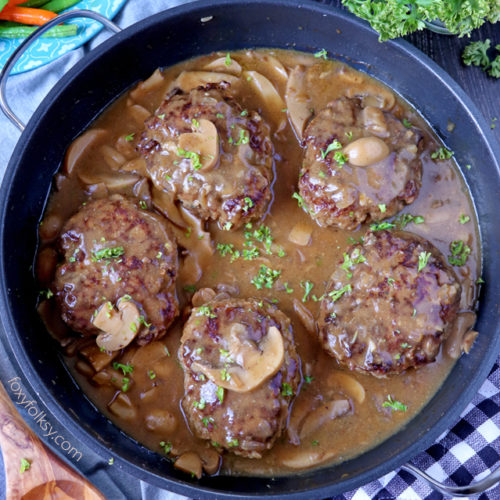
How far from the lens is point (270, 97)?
4.78 metres

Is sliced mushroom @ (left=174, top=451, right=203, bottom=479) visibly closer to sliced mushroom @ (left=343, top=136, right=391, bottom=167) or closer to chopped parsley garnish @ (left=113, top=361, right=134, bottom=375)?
chopped parsley garnish @ (left=113, top=361, right=134, bottom=375)

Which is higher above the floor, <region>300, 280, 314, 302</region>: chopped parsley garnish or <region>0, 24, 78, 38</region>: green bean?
<region>0, 24, 78, 38</region>: green bean

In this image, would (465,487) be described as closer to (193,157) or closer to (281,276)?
(281,276)

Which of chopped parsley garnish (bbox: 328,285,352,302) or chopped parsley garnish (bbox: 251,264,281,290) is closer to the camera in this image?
chopped parsley garnish (bbox: 328,285,352,302)

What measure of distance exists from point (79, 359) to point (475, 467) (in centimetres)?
304

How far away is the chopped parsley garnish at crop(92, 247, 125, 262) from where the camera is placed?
4.32 m

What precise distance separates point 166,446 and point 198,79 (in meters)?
2.71

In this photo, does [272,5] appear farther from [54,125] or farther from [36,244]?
[36,244]

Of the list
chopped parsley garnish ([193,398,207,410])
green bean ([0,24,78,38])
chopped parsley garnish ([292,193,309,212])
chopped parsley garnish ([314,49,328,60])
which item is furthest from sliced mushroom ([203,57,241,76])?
chopped parsley garnish ([193,398,207,410])

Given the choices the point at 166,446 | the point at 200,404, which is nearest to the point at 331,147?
the point at 200,404

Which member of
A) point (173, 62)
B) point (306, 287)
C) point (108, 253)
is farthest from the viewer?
point (173, 62)

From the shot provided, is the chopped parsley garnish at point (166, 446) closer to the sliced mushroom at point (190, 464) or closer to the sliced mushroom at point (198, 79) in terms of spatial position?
the sliced mushroom at point (190, 464)

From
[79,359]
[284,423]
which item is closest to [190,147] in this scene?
[79,359]

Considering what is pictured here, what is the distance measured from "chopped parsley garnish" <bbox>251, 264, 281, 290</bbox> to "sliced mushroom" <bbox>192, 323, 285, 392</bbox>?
511mm
